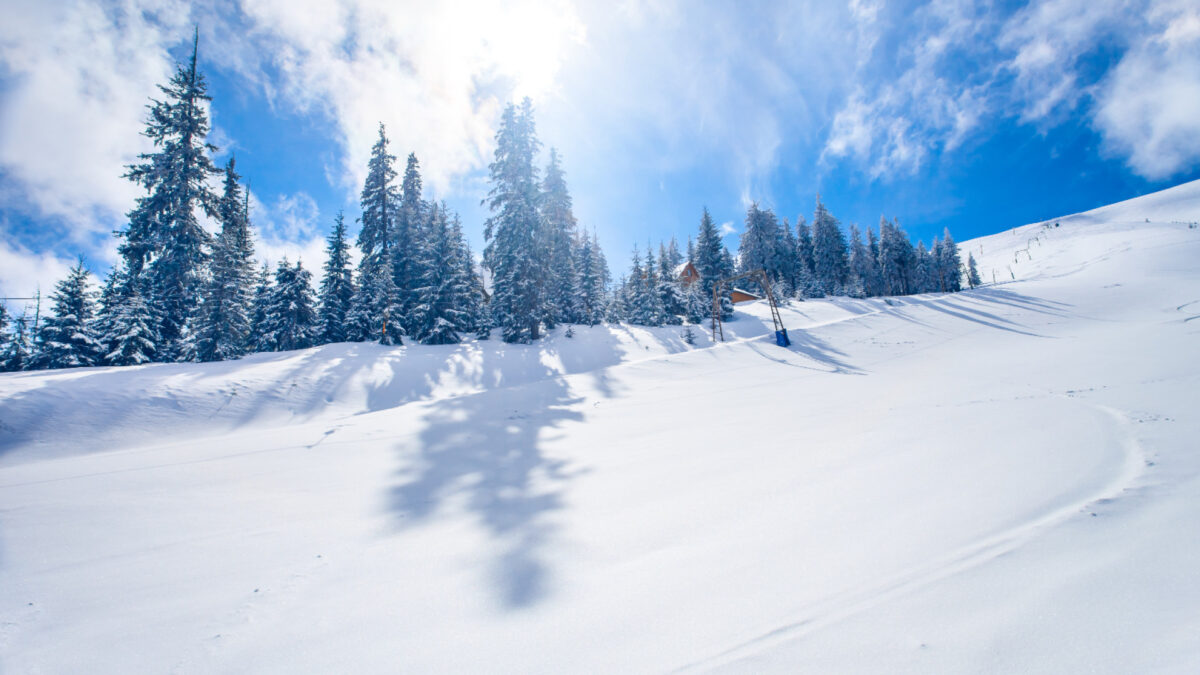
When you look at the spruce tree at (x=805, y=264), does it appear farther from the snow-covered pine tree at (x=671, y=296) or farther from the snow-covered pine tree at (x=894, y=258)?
the snow-covered pine tree at (x=671, y=296)

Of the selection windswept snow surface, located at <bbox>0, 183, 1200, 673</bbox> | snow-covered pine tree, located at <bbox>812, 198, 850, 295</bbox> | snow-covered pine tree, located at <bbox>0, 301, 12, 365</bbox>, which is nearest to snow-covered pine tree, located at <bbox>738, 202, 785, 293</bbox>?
snow-covered pine tree, located at <bbox>812, 198, 850, 295</bbox>

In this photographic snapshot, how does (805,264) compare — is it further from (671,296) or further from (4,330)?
(4,330)

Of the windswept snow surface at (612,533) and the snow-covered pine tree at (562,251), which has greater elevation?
the snow-covered pine tree at (562,251)

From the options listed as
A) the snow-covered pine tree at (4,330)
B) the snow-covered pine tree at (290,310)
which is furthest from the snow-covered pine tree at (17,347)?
the snow-covered pine tree at (290,310)

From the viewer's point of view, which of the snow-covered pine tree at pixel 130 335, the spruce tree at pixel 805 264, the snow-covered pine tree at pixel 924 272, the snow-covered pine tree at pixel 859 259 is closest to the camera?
the snow-covered pine tree at pixel 130 335

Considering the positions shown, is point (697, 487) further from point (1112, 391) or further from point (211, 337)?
point (211, 337)

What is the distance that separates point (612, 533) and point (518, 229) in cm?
1752

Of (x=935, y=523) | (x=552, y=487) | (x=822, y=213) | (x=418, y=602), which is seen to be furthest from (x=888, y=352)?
(x=822, y=213)

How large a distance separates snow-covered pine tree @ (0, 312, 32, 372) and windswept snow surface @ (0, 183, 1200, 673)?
1017 inches

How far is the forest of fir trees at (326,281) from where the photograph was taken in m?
15.3

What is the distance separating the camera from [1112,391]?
638 centimetres

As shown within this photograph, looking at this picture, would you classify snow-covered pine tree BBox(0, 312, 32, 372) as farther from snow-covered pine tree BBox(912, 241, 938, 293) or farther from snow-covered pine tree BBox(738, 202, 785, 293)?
snow-covered pine tree BBox(912, 241, 938, 293)

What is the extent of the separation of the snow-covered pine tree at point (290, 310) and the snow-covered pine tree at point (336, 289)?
3.16 ft

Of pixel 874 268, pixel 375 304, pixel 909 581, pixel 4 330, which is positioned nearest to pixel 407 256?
pixel 375 304
